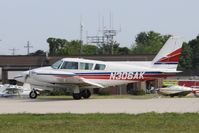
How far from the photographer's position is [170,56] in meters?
32.8

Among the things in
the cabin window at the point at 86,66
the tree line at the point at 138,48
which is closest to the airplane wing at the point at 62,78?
the cabin window at the point at 86,66

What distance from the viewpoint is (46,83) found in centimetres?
3238

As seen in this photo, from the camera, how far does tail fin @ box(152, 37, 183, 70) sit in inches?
1282

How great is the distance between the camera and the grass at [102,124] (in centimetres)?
1294

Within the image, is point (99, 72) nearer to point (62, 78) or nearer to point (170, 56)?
point (62, 78)

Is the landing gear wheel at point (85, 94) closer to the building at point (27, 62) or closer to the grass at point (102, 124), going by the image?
the grass at point (102, 124)

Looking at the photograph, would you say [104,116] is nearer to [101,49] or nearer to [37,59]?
[37,59]

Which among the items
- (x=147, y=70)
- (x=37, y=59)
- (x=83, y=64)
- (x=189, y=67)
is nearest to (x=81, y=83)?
(x=83, y=64)

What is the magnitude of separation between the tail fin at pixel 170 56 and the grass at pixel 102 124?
15876mm

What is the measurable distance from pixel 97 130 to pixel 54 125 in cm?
173

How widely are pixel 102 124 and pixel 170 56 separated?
19.2 metres

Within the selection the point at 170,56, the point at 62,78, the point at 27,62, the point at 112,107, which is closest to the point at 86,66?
the point at 62,78

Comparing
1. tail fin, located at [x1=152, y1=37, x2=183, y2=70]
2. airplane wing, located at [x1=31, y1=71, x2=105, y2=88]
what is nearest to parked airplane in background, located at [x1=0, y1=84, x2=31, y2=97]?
airplane wing, located at [x1=31, y1=71, x2=105, y2=88]

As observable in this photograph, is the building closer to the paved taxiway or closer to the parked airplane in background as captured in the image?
the parked airplane in background
